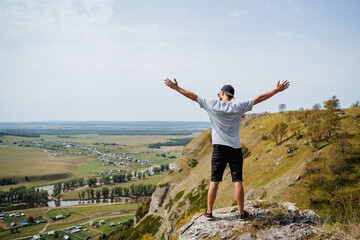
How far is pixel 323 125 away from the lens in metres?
38.1

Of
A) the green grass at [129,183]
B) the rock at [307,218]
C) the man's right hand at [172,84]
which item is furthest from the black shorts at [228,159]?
the green grass at [129,183]

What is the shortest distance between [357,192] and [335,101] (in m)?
38.6

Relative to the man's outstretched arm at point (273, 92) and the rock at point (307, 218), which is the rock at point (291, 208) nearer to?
the rock at point (307, 218)

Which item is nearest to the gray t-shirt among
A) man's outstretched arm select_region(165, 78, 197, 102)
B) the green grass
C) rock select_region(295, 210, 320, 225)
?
man's outstretched arm select_region(165, 78, 197, 102)

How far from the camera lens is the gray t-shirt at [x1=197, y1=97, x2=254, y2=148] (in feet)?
24.1

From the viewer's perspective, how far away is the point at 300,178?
2972 centimetres

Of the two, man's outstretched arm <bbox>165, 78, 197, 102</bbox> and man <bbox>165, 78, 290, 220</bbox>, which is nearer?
man <bbox>165, 78, 290, 220</bbox>

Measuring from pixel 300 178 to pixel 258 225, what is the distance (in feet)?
89.2

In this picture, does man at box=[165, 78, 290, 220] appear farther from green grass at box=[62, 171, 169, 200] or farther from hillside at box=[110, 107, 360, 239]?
green grass at box=[62, 171, 169, 200]

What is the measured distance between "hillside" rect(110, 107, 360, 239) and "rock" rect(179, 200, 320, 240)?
0.99m

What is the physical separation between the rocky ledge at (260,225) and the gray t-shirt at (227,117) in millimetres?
3001

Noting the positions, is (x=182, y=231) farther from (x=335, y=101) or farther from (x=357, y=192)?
(x=335, y=101)

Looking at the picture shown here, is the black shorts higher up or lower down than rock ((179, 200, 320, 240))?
higher up

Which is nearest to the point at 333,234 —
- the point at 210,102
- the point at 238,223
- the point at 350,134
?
the point at 238,223
